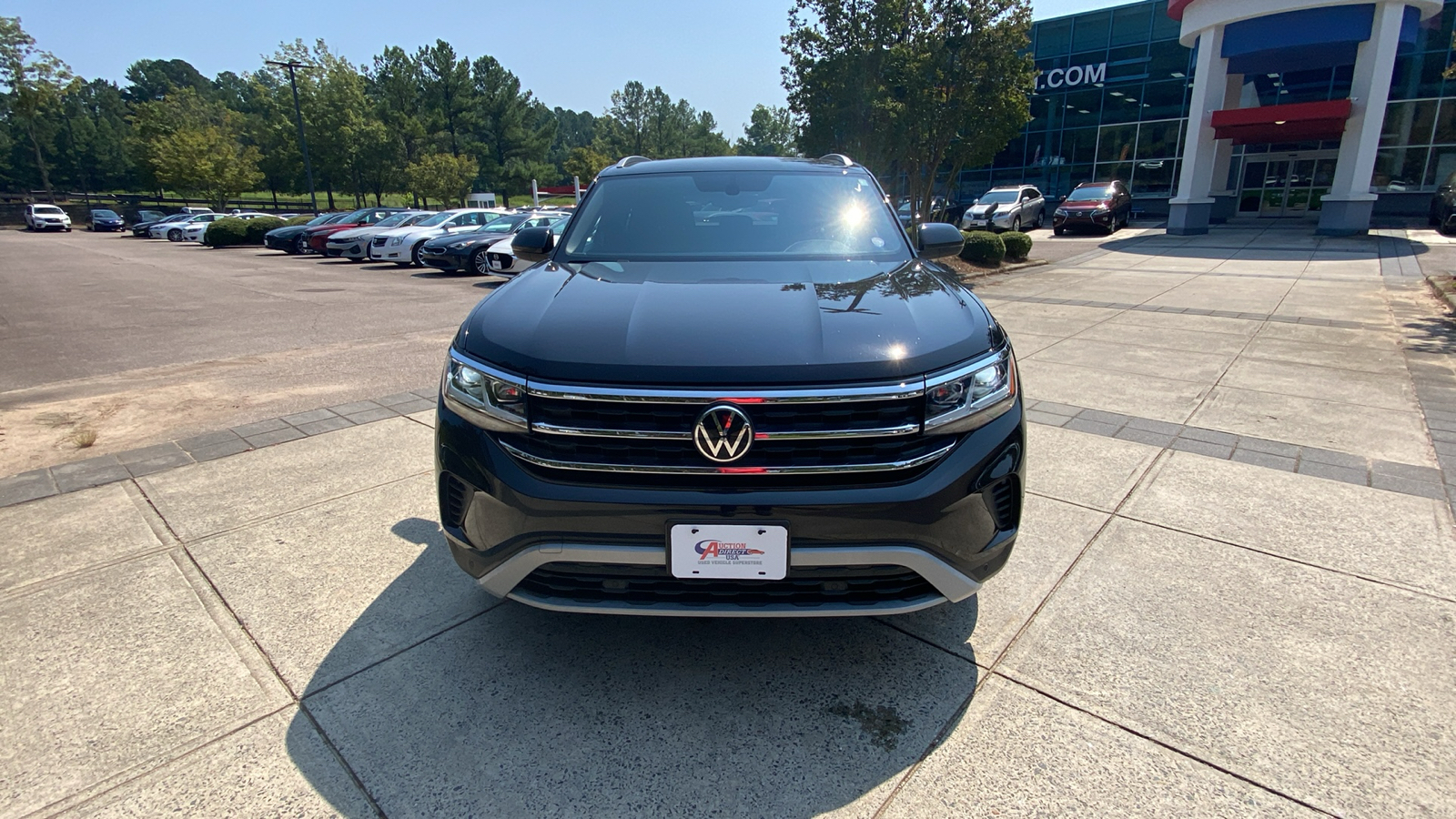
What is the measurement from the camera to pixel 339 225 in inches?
908

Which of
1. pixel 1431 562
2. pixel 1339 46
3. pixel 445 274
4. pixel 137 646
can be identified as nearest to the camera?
pixel 137 646

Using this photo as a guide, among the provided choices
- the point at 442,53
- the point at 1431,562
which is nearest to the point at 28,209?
the point at 442,53

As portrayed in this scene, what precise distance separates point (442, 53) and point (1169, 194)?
49093 millimetres

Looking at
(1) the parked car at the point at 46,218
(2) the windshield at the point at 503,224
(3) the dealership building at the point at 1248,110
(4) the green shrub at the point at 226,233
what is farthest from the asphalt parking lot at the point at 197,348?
(1) the parked car at the point at 46,218

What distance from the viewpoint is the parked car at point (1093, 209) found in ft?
79.2

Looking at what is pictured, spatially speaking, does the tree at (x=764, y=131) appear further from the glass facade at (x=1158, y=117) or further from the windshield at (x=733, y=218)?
the windshield at (x=733, y=218)

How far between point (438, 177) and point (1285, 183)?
42.4 m

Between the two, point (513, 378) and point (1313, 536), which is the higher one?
point (513, 378)

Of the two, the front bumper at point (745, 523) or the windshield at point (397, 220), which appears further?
the windshield at point (397, 220)

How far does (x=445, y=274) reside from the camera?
651 inches

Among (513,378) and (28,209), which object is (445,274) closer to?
(513,378)

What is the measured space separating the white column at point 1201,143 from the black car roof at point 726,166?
23.9 metres

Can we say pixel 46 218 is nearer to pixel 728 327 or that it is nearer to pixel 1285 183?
pixel 728 327

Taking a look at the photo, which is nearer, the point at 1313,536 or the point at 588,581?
the point at 588,581
